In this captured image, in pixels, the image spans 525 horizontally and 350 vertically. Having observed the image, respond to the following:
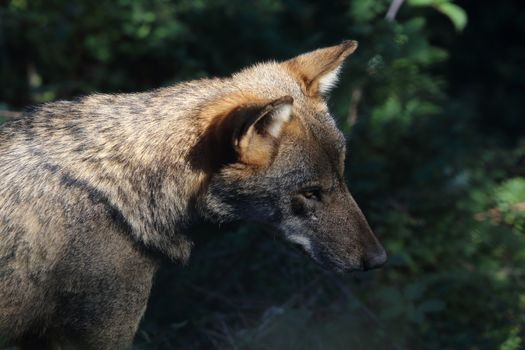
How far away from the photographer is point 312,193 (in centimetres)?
429

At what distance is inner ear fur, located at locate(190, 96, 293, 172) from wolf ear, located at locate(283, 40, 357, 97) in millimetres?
523

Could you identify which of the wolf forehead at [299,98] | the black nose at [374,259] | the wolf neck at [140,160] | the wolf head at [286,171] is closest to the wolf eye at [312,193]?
the wolf head at [286,171]

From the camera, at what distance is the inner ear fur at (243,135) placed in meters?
3.85

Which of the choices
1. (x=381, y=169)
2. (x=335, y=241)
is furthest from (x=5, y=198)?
(x=381, y=169)

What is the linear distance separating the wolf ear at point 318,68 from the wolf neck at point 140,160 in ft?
2.03

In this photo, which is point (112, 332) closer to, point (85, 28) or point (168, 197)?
point (168, 197)

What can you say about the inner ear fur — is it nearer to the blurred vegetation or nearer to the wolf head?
the wolf head

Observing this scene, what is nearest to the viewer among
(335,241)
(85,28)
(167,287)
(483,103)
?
(335,241)

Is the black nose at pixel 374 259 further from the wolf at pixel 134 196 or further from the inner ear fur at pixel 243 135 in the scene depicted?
the inner ear fur at pixel 243 135

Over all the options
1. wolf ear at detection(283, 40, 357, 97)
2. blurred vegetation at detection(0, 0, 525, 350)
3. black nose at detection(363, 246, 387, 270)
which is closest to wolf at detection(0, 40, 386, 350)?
black nose at detection(363, 246, 387, 270)

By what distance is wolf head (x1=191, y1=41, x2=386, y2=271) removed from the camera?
159 inches

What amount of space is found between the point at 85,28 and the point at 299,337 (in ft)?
15.3

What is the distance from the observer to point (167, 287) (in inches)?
226

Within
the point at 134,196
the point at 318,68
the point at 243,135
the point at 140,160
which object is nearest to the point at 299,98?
the point at 318,68
